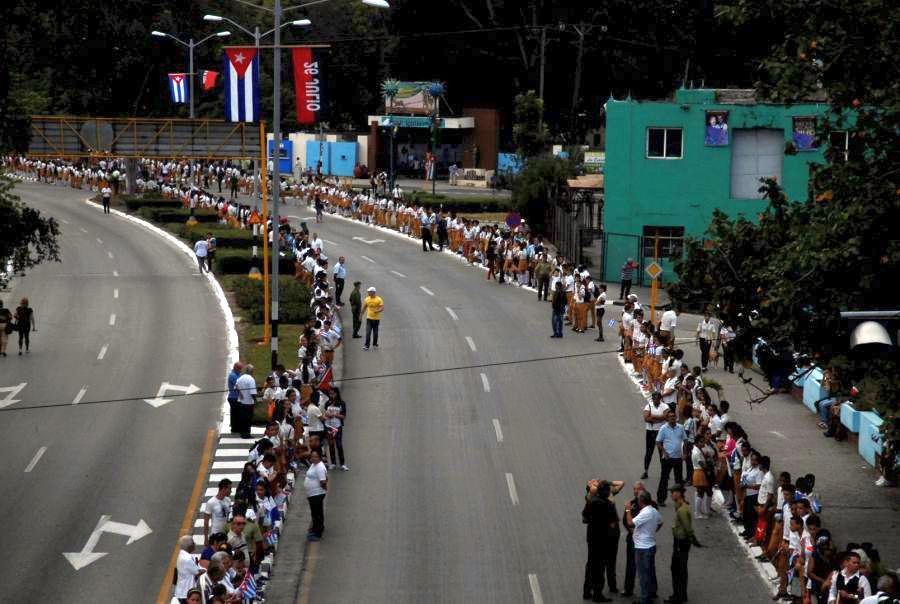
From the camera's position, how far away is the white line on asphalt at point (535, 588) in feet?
66.1

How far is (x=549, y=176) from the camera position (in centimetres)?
6112

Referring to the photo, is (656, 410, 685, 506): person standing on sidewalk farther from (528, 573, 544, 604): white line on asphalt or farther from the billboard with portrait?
the billboard with portrait

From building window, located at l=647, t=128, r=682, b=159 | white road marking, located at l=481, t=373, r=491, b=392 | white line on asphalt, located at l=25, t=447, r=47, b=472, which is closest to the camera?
white line on asphalt, located at l=25, t=447, r=47, b=472

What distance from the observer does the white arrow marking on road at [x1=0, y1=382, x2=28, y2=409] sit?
32.0 m

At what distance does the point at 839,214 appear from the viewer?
19516mm

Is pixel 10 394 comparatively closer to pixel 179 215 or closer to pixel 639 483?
pixel 639 483

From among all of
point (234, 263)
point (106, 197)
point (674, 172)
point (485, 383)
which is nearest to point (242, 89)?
point (485, 383)

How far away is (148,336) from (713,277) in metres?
21.7

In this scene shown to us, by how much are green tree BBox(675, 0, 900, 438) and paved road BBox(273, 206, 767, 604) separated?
370 centimetres

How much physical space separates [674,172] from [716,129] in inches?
80.7

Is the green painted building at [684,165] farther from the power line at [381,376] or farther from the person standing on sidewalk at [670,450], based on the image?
the person standing on sidewalk at [670,450]

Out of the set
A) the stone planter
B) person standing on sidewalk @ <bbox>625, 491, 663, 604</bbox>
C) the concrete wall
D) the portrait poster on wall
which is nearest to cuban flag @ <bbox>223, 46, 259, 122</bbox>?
the stone planter

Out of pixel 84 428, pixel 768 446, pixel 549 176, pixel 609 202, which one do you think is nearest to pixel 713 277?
pixel 768 446

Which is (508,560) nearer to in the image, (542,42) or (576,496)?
(576,496)
